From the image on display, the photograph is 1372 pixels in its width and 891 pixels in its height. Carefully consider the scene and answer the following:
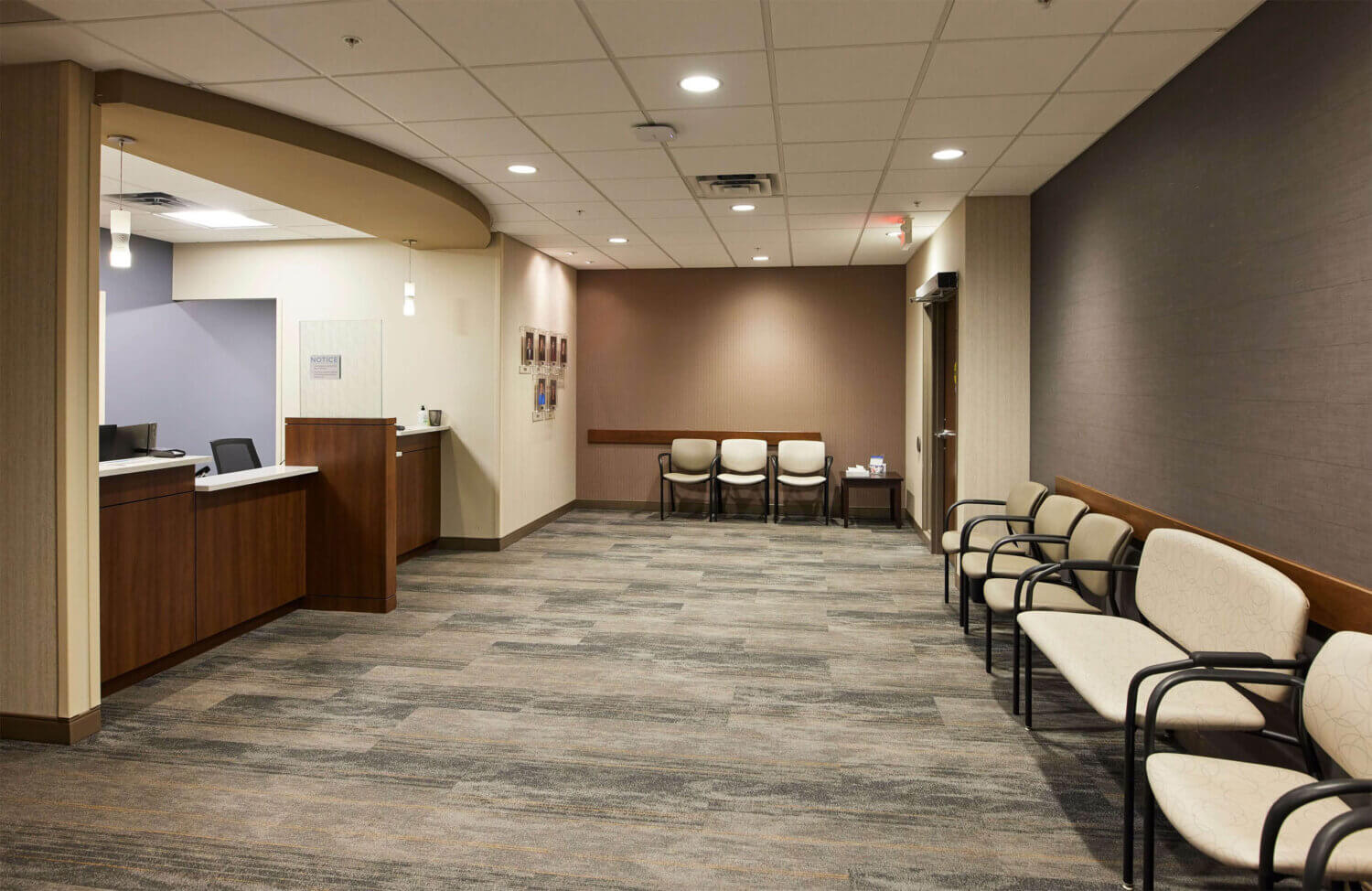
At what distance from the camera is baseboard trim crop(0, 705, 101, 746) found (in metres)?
2.77

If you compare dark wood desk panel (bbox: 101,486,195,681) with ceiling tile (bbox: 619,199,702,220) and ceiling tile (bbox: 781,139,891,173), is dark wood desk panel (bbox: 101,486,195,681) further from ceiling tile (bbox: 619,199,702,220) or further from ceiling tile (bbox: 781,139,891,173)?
ceiling tile (bbox: 781,139,891,173)

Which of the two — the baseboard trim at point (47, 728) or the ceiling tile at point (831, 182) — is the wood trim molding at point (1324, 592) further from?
the baseboard trim at point (47, 728)

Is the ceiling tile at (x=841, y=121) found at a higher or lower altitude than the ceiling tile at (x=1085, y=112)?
higher

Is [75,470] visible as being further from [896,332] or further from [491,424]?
[896,332]

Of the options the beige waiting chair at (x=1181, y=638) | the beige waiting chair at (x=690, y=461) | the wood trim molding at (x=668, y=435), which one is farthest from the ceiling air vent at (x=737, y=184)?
the wood trim molding at (x=668, y=435)

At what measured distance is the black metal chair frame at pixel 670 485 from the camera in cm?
748

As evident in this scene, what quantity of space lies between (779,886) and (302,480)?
3.39m

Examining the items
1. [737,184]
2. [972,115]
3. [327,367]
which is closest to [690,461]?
[327,367]

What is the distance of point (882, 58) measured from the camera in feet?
9.34

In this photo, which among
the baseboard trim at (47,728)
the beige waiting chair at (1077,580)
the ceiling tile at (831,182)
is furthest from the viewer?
the ceiling tile at (831,182)

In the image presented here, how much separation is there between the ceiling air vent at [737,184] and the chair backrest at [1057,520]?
7.20 feet

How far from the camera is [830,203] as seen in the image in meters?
5.07

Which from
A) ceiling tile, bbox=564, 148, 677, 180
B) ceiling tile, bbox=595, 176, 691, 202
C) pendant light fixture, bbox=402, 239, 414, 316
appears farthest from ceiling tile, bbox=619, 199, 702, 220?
pendant light fixture, bbox=402, 239, 414, 316

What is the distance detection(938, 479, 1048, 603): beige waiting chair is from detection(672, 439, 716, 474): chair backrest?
3.21 meters
